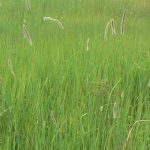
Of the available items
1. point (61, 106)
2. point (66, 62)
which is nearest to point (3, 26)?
point (66, 62)

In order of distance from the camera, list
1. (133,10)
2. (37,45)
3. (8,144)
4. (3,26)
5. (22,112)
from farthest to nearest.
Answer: (133,10) < (3,26) < (37,45) < (22,112) < (8,144)

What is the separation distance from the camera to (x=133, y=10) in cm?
620

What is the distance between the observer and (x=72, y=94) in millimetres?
2301

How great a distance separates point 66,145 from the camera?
1775mm

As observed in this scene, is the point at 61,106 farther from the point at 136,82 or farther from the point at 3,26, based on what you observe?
the point at 3,26

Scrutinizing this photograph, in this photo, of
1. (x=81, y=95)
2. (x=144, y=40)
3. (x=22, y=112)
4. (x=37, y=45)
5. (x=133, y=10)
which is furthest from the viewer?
(x=133, y=10)

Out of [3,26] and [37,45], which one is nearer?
[37,45]

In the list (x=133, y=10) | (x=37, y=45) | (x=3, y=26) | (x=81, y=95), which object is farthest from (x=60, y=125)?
(x=133, y=10)

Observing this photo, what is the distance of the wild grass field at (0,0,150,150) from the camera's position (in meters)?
1.84

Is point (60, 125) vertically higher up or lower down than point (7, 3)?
lower down

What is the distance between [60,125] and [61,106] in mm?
112

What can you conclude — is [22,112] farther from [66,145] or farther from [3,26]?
[3,26]

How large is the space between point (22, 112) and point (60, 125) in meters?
0.26

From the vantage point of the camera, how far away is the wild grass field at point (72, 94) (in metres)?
1.84
